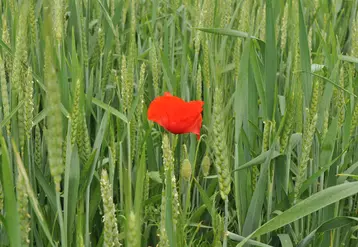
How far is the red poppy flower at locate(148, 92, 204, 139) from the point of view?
781mm

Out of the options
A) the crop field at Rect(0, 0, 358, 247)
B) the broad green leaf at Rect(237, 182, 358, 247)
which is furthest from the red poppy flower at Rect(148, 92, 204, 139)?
the broad green leaf at Rect(237, 182, 358, 247)

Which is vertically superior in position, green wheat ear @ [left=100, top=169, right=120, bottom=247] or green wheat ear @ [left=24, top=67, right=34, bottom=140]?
green wheat ear @ [left=24, top=67, right=34, bottom=140]

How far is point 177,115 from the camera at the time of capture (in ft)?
2.55

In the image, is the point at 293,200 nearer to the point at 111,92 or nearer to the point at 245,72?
the point at 245,72

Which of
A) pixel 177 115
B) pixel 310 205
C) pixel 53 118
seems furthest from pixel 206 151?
pixel 53 118

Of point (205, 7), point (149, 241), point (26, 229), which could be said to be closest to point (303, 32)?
Result: point (205, 7)

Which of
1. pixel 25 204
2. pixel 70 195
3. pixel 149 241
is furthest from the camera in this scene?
pixel 149 241

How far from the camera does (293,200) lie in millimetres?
781

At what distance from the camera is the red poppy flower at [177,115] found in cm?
78

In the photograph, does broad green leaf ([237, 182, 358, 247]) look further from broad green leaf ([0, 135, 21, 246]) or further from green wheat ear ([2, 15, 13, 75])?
green wheat ear ([2, 15, 13, 75])

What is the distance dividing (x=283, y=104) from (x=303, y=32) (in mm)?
112

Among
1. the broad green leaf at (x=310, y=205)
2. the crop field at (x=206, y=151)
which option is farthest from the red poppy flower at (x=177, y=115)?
the broad green leaf at (x=310, y=205)

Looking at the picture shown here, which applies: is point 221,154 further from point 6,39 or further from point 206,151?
point 6,39

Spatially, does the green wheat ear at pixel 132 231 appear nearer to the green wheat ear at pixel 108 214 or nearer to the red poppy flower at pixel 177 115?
the green wheat ear at pixel 108 214
